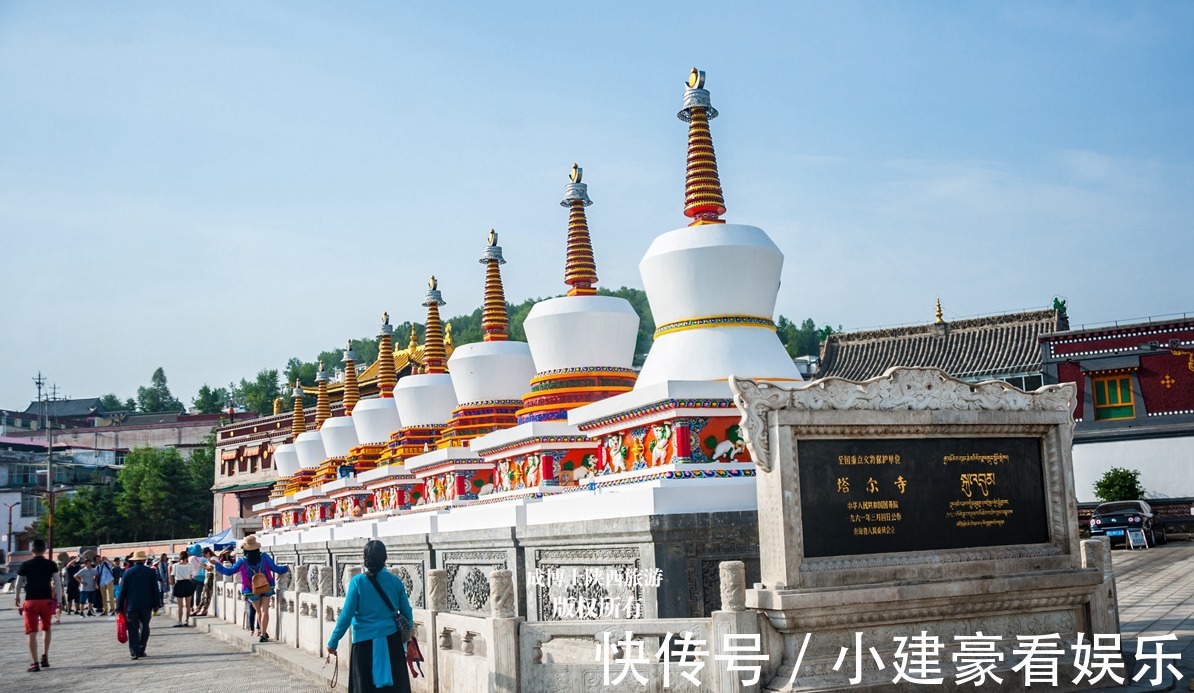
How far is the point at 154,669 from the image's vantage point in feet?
51.2

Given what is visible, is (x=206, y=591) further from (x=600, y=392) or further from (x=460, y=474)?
(x=600, y=392)

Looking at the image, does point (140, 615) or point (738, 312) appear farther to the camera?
point (140, 615)

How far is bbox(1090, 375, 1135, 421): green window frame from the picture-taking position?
115 ft

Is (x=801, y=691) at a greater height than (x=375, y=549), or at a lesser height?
lesser

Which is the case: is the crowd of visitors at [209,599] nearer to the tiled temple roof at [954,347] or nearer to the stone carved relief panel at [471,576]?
the stone carved relief panel at [471,576]

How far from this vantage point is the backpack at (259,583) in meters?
17.4

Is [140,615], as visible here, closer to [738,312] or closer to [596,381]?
[596,381]

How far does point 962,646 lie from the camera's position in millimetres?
9430

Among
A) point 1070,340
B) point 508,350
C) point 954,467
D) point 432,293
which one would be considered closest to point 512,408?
point 508,350

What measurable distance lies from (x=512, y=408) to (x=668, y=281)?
728 cm

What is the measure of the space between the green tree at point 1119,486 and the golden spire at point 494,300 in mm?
21362

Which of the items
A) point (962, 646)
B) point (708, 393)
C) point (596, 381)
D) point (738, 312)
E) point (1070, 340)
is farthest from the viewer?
point (1070, 340)

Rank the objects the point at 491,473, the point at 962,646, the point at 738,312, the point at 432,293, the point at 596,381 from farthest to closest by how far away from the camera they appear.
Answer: the point at 432,293 < the point at 491,473 < the point at 596,381 < the point at 738,312 < the point at 962,646

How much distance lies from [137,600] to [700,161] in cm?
1072
